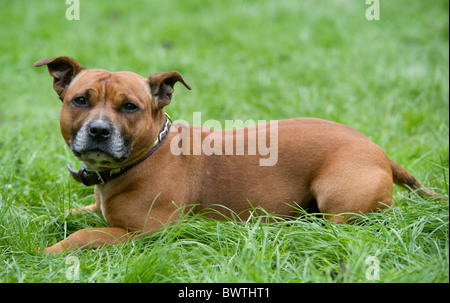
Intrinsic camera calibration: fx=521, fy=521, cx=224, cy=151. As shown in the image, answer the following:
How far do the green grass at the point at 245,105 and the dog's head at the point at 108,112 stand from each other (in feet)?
2.25

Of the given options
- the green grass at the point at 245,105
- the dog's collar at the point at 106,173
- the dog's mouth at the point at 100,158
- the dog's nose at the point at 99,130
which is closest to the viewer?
the green grass at the point at 245,105

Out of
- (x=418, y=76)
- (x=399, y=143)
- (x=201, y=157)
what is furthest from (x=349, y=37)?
(x=201, y=157)

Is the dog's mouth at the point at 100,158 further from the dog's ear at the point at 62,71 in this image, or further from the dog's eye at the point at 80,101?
the dog's ear at the point at 62,71

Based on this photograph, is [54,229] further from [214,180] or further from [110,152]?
[214,180]

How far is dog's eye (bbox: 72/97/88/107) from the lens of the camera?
12.7 ft

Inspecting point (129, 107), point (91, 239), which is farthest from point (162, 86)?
point (91, 239)

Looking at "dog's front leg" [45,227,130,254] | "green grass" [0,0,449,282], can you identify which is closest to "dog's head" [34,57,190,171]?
"dog's front leg" [45,227,130,254]

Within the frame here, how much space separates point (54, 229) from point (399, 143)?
4.13 meters

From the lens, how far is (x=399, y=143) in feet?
20.7

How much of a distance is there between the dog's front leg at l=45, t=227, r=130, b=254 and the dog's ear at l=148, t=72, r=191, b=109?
41.3 inches

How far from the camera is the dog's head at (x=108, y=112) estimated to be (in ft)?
12.3

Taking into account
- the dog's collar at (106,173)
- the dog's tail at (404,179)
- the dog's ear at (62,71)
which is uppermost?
the dog's ear at (62,71)

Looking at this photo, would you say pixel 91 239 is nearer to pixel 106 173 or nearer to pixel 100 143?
pixel 106 173

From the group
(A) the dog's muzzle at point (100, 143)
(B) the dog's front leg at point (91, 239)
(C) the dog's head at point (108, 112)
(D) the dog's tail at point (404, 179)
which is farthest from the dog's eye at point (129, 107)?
(D) the dog's tail at point (404, 179)
